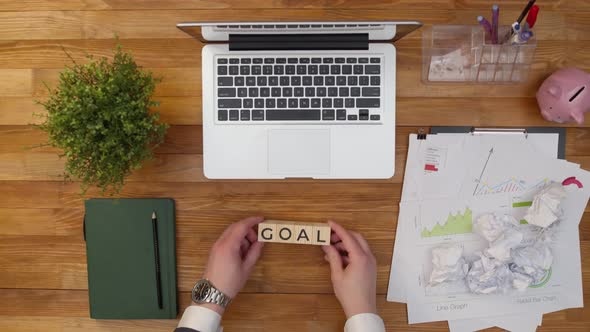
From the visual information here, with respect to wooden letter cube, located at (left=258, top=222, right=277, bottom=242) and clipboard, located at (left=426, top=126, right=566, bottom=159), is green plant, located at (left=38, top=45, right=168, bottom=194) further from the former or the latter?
clipboard, located at (left=426, top=126, right=566, bottom=159)

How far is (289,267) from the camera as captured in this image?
3.40 feet

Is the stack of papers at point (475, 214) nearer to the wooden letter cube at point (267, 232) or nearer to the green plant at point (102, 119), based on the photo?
the wooden letter cube at point (267, 232)

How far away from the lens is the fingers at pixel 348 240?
38.8 inches

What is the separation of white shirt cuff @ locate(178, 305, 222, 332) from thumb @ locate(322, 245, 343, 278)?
0.96ft

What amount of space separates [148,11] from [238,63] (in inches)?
10.8

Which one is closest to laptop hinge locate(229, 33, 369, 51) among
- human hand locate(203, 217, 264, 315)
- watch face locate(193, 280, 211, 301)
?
human hand locate(203, 217, 264, 315)

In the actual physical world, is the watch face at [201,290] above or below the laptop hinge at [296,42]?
below

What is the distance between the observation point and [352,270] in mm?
969

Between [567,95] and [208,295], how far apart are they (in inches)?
35.9

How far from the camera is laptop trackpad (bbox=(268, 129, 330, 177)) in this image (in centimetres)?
94

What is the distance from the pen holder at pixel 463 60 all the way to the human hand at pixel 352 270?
427mm

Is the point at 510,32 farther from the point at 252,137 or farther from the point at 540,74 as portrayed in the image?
the point at 252,137

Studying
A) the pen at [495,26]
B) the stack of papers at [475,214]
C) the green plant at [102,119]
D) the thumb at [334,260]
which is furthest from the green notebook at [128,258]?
the pen at [495,26]

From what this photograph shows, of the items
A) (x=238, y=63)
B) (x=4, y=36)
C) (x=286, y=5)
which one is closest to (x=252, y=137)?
(x=238, y=63)
